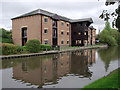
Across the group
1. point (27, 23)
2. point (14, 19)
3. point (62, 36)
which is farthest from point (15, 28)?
point (62, 36)

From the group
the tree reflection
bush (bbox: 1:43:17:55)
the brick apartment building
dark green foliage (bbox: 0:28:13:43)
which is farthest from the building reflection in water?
dark green foliage (bbox: 0:28:13:43)

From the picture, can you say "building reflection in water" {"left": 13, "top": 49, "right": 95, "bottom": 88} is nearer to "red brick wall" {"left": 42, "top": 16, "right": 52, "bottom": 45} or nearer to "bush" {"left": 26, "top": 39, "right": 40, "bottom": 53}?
"bush" {"left": 26, "top": 39, "right": 40, "bottom": 53}

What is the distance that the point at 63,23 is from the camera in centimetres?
3716

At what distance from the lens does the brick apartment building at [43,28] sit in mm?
28656

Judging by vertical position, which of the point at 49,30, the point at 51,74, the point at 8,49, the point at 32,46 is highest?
the point at 49,30

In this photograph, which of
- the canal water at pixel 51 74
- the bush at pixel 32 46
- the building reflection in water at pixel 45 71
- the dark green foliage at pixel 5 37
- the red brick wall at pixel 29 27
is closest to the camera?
the canal water at pixel 51 74

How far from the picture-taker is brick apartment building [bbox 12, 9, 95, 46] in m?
28.7

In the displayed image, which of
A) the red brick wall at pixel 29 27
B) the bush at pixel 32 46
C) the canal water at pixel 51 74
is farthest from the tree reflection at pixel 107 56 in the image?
the red brick wall at pixel 29 27

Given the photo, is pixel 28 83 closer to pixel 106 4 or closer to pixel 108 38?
pixel 106 4

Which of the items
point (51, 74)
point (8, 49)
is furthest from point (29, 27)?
point (51, 74)

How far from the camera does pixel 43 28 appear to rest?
29141 mm

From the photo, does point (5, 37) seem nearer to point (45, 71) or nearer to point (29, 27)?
point (29, 27)

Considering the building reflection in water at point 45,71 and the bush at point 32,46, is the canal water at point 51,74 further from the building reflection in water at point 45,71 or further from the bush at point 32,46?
the bush at point 32,46

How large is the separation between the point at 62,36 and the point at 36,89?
31270 millimetres
